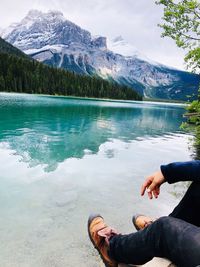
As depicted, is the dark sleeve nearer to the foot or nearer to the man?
the man

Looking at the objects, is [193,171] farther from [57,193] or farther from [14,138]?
[14,138]

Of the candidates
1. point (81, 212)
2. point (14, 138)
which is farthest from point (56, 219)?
point (14, 138)

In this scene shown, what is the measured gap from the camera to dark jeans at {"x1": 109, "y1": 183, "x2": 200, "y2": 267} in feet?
9.36

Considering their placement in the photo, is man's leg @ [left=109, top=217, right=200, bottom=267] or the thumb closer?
man's leg @ [left=109, top=217, right=200, bottom=267]

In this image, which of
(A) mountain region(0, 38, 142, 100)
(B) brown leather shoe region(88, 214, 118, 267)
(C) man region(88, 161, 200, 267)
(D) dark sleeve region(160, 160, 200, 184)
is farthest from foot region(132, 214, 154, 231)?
(A) mountain region(0, 38, 142, 100)

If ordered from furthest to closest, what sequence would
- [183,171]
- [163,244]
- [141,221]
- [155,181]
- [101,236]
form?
1. [141,221]
2. [101,236]
3. [155,181]
4. [183,171]
5. [163,244]

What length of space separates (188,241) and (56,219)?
4.11 m

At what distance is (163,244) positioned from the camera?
10.3ft

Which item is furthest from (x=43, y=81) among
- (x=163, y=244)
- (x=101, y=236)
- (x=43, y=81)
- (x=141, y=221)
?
(x=163, y=244)

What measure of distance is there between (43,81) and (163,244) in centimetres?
14258

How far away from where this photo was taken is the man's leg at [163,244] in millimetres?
2832

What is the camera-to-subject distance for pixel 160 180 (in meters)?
3.69

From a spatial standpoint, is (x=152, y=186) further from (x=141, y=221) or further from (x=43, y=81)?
(x=43, y=81)

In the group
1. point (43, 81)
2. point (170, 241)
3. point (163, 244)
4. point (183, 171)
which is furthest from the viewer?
point (43, 81)
